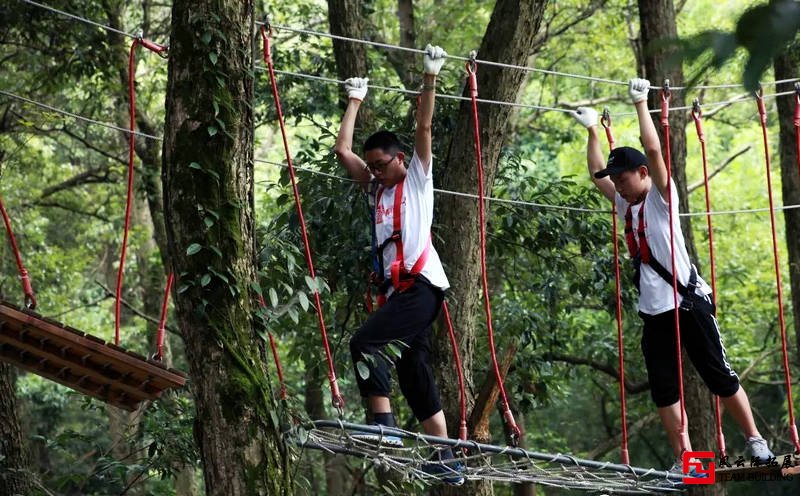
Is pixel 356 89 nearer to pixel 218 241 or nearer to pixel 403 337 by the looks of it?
pixel 403 337

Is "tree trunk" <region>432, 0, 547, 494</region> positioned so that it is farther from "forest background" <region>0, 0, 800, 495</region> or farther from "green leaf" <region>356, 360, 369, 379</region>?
"green leaf" <region>356, 360, 369, 379</region>

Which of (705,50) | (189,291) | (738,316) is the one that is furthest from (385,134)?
(738,316)

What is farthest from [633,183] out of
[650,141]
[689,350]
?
[689,350]

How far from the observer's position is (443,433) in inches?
182

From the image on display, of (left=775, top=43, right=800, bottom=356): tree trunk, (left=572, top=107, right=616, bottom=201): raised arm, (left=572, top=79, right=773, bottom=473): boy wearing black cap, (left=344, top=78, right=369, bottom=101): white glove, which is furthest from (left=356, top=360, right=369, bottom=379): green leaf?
(left=775, top=43, right=800, bottom=356): tree trunk

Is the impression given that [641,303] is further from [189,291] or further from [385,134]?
[189,291]

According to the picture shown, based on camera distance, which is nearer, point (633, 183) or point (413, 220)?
point (413, 220)

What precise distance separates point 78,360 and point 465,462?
150 centimetres

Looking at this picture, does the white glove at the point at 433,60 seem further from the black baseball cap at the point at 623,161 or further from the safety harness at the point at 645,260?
the safety harness at the point at 645,260

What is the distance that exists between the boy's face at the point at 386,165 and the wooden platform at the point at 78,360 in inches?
40.9

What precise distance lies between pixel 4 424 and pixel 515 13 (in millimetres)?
3296

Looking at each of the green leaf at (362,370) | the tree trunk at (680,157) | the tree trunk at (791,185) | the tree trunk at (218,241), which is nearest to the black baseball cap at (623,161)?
the green leaf at (362,370)

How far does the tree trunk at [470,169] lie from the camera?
552cm

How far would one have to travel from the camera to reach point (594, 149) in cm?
482
